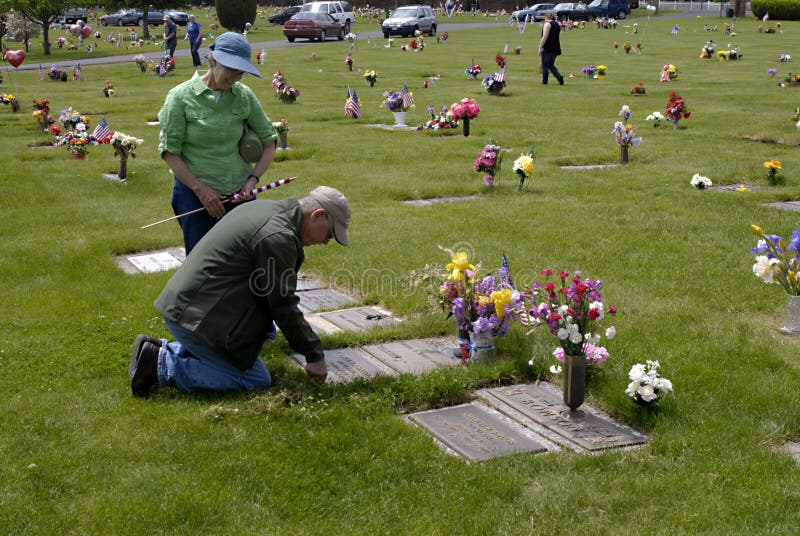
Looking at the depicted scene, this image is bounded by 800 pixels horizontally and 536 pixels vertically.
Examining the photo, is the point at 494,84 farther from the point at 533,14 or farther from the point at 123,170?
the point at 533,14

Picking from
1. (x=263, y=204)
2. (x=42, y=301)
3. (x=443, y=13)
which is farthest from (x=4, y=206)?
(x=443, y=13)

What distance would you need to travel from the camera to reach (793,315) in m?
6.28

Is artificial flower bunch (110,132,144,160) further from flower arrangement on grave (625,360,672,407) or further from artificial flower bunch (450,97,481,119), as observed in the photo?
flower arrangement on grave (625,360,672,407)

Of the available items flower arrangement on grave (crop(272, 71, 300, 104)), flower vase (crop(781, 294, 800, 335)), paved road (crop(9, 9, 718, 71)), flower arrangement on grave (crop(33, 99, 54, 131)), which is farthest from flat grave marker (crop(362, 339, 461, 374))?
paved road (crop(9, 9, 718, 71))

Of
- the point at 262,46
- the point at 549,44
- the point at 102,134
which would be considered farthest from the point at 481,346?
the point at 262,46

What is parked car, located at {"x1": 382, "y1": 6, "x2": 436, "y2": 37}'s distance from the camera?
50.2 m

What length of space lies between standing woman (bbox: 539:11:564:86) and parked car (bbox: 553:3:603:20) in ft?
124

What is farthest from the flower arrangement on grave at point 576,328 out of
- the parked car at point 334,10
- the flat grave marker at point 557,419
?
the parked car at point 334,10

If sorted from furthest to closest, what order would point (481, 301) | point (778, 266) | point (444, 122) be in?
point (444, 122), point (778, 266), point (481, 301)

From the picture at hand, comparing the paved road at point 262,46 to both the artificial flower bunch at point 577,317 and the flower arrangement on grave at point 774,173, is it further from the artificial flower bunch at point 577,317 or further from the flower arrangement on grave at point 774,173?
the artificial flower bunch at point 577,317

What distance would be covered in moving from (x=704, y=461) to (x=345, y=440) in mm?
1794

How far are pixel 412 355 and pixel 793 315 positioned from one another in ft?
8.81

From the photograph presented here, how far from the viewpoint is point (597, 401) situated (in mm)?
5266

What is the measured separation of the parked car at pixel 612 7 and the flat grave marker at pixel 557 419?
6183 cm
